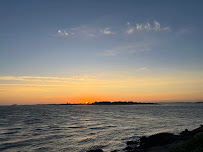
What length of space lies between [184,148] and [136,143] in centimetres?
1418

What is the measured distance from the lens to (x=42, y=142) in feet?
97.8

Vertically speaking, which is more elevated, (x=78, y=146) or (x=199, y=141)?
(x=199, y=141)

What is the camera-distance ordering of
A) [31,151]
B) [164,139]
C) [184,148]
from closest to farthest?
[184,148] → [31,151] → [164,139]

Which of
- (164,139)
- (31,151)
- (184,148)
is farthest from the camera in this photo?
(164,139)

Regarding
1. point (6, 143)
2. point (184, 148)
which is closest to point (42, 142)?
point (6, 143)

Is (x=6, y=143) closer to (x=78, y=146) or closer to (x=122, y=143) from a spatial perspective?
(x=78, y=146)

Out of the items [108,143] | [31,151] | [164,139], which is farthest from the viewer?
[108,143]

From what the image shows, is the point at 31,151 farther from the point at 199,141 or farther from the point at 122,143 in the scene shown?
the point at 199,141

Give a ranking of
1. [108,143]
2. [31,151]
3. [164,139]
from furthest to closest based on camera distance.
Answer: [108,143], [164,139], [31,151]

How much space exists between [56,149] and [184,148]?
17585 millimetres

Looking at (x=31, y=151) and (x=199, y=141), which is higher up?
(x=199, y=141)

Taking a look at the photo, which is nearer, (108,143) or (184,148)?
(184,148)

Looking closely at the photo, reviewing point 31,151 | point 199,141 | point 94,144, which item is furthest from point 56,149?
point 199,141

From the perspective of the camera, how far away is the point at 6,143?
29.0m
